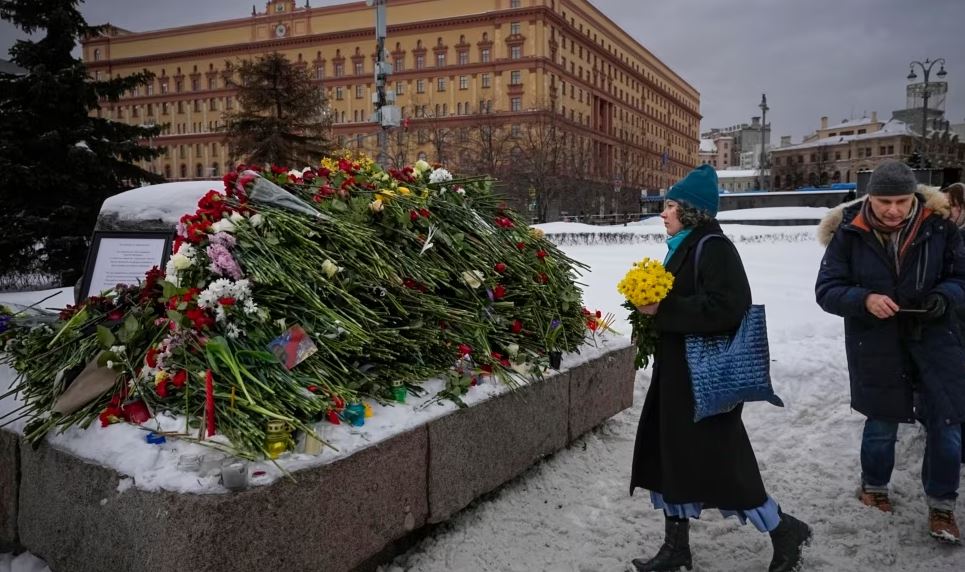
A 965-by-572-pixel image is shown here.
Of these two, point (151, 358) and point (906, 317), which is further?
point (906, 317)

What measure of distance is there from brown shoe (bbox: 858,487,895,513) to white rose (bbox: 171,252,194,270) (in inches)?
144

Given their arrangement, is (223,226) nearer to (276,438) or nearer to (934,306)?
(276,438)

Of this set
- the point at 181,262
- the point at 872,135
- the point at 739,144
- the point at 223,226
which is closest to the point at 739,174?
the point at 872,135

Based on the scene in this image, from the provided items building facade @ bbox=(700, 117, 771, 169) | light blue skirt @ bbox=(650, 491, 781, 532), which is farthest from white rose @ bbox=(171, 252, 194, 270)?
building facade @ bbox=(700, 117, 771, 169)

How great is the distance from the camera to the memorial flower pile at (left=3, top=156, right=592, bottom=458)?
8.48 feet

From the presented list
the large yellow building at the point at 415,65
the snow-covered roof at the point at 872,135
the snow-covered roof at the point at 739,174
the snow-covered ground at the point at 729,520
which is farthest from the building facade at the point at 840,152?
→ the snow-covered ground at the point at 729,520

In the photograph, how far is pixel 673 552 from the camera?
2.89m

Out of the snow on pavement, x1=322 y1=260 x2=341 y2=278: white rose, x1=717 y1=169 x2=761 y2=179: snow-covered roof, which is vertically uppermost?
x1=717 y1=169 x2=761 y2=179: snow-covered roof

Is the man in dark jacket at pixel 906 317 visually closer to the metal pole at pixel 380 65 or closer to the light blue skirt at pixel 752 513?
the light blue skirt at pixel 752 513

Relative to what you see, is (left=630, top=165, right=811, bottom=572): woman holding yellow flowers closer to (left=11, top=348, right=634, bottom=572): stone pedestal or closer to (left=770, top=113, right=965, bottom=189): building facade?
(left=11, top=348, right=634, bottom=572): stone pedestal

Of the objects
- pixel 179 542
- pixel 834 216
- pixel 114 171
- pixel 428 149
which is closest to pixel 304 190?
pixel 179 542

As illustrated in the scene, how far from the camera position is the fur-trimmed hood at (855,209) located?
326 centimetres

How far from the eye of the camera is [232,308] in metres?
2.73

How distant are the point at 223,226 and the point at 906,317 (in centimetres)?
335
